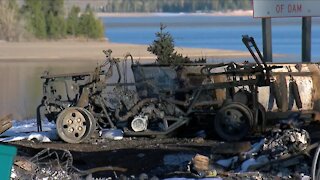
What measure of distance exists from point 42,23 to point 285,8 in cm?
6579

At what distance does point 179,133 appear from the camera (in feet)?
49.0

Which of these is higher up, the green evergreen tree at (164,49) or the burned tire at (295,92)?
the green evergreen tree at (164,49)

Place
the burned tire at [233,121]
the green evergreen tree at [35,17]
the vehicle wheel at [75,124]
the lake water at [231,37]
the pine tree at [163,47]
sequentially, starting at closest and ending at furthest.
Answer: the burned tire at [233,121]
the vehicle wheel at [75,124]
the pine tree at [163,47]
the lake water at [231,37]
the green evergreen tree at [35,17]

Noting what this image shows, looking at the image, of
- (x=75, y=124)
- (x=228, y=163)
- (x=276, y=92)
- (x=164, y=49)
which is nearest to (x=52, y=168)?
(x=228, y=163)

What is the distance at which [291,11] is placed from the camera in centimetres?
1764

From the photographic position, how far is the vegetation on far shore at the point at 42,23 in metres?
78.9

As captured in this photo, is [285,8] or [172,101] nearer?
[172,101]

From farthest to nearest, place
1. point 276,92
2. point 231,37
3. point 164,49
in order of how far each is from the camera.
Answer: point 231,37 → point 164,49 → point 276,92

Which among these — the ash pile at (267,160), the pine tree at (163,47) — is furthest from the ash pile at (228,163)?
the pine tree at (163,47)

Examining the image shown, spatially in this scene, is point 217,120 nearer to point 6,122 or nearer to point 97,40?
point 6,122

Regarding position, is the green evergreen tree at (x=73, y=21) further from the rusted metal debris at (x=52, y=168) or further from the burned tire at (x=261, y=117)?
the rusted metal debris at (x=52, y=168)

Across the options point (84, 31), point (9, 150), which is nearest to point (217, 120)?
point (9, 150)

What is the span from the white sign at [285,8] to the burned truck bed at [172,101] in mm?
2582

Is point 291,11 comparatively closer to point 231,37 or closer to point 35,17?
point 231,37
